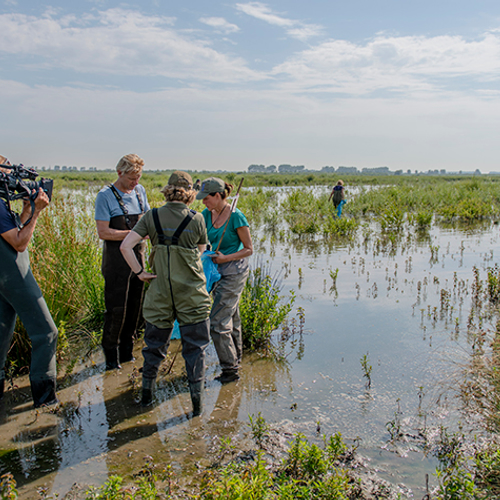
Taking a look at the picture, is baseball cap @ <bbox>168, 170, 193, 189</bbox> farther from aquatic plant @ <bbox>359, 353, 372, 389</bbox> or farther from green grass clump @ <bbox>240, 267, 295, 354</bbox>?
aquatic plant @ <bbox>359, 353, 372, 389</bbox>

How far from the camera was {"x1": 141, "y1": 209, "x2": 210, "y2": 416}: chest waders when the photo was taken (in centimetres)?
331

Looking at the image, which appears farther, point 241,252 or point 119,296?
point 119,296

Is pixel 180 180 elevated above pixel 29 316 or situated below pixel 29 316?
above

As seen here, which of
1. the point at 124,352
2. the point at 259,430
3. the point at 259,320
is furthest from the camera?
the point at 259,320

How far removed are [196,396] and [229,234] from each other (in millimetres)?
1483

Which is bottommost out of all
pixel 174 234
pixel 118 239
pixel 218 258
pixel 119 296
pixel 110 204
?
pixel 119 296

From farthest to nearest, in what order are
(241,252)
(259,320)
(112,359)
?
(259,320) → (112,359) → (241,252)

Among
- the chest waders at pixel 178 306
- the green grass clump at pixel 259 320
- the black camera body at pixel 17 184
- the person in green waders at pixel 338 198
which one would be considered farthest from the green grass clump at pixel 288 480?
the person in green waders at pixel 338 198

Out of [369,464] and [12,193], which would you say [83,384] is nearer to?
[12,193]

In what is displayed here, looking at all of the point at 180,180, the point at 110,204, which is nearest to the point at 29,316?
the point at 110,204

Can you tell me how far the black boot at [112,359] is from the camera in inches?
174

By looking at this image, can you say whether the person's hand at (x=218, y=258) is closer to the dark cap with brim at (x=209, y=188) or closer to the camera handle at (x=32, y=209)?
the dark cap with brim at (x=209, y=188)

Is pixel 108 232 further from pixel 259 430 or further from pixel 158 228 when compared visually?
pixel 259 430

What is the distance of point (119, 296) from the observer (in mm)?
4215
